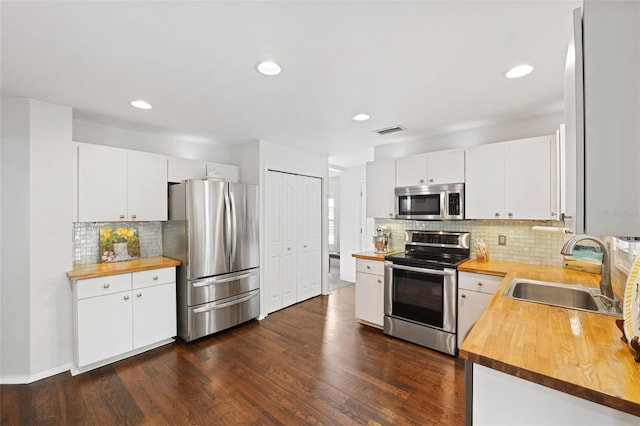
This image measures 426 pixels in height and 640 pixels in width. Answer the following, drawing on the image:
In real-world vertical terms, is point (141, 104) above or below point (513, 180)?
above

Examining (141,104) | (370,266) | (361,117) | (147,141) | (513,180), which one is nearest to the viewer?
(141,104)

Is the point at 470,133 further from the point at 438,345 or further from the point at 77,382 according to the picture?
the point at 77,382

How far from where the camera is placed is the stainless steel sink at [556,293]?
1812 mm

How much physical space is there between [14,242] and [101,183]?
0.81 m

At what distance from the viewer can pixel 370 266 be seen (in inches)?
130

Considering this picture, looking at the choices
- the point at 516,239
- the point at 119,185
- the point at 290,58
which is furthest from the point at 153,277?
the point at 516,239

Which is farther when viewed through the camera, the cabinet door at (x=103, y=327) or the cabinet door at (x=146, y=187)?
the cabinet door at (x=146, y=187)

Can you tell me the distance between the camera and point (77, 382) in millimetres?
2322

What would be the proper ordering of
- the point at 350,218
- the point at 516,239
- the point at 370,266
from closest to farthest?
the point at 516,239 → the point at 370,266 → the point at 350,218

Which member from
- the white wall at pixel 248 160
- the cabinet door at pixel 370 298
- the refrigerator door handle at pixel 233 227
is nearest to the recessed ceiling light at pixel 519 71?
the cabinet door at pixel 370 298

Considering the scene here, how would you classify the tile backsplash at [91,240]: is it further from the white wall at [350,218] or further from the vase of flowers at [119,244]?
the white wall at [350,218]

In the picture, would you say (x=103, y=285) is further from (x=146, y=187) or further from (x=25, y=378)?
(x=146, y=187)

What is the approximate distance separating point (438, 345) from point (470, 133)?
2420 millimetres

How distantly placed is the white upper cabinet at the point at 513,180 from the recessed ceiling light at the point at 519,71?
3.00ft
